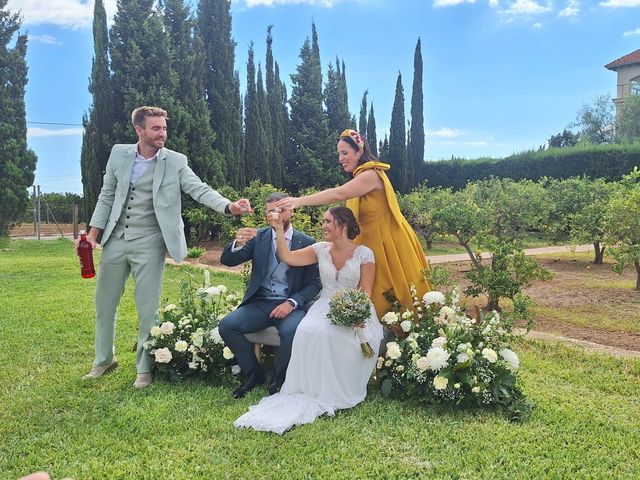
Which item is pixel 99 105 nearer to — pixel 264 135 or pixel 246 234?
pixel 264 135

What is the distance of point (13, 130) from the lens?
54.7 feet

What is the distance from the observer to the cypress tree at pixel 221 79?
17516 mm

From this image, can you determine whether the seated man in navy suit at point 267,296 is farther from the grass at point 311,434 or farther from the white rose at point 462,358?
the white rose at point 462,358

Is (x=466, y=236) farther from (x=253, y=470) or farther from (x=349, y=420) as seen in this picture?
(x=253, y=470)

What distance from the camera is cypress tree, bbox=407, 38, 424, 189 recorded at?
24906mm

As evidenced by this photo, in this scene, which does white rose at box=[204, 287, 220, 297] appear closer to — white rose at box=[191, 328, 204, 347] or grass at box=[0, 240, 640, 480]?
white rose at box=[191, 328, 204, 347]

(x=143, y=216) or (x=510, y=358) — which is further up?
(x=143, y=216)

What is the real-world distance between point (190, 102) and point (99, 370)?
1306 cm

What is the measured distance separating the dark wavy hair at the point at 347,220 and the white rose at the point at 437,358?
0.97 m

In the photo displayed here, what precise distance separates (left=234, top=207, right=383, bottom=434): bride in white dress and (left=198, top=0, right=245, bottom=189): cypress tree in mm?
13889

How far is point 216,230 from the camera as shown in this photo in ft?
54.2

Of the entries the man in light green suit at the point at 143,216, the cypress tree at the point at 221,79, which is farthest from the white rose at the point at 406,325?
the cypress tree at the point at 221,79

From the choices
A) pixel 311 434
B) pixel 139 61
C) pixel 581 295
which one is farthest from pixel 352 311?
pixel 139 61

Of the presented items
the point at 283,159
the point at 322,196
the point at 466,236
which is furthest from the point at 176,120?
the point at 322,196
